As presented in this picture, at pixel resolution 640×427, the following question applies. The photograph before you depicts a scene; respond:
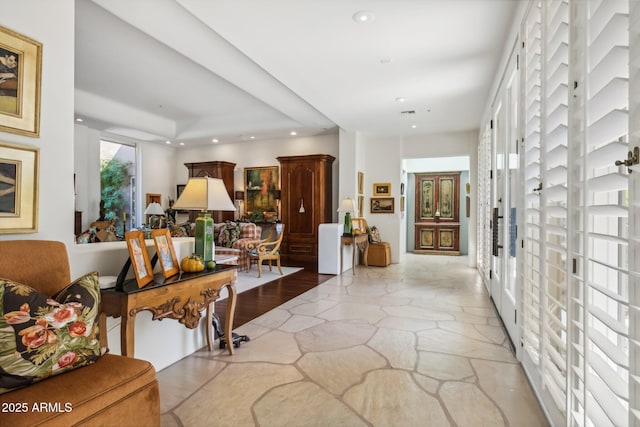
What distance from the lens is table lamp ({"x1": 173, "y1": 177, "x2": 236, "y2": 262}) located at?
2.74 meters

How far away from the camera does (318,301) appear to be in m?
4.53

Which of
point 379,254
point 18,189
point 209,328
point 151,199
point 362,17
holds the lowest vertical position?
point 209,328

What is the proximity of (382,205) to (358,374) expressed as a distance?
5.73 meters

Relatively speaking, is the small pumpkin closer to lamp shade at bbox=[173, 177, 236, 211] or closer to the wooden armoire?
lamp shade at bbox=[173, 177, 236, 211]

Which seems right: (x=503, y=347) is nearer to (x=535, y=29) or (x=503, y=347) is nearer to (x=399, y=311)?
(x=399, y=311)

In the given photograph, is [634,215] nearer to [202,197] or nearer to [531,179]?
[531,179]

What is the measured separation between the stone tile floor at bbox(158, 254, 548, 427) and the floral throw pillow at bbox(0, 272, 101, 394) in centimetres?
77

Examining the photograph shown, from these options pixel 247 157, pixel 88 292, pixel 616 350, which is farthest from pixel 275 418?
pixel 247 157

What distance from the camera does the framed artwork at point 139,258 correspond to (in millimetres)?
2051

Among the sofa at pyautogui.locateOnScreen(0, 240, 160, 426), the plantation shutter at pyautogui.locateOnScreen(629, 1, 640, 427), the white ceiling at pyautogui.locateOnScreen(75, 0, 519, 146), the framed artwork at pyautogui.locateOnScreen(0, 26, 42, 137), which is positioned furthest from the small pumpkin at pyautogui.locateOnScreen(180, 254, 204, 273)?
the plantation shutter at pyautogui.locateOnScreen(629, 1, 640, 427)

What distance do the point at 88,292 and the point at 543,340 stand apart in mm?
2313

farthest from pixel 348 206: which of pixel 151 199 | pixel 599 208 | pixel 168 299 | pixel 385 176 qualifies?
pixel 599 208

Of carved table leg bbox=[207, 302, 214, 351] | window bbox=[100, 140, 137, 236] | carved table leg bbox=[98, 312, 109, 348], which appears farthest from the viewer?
window bbox=[100, 140, 137, 236]

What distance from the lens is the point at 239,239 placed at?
6848 mm
